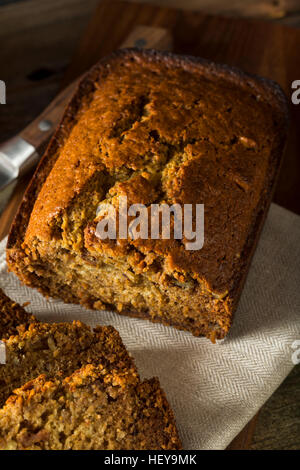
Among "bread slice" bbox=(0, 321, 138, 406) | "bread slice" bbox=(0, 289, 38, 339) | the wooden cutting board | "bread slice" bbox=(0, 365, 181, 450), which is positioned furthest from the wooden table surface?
"bread slice" bbox=(0, 365, 181, 450)

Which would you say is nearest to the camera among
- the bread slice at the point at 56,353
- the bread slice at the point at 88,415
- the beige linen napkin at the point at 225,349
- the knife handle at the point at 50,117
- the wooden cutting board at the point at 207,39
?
the bread slice at the point at 88,415

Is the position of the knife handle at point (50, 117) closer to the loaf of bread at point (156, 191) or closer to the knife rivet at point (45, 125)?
the knife rivet at point (45, 125)

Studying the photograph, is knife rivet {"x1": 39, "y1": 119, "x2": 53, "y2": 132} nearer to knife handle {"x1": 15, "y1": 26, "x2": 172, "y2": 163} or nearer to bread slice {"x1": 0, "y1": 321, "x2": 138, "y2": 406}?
knife handle {"x1": 15, "y1": 26, "x2": 172, "y2": 163}

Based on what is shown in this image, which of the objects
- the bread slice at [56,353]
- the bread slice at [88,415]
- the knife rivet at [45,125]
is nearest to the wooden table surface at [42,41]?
the knife rivet at [45,125]

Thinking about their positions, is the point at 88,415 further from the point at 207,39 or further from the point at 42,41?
the point at 42,41

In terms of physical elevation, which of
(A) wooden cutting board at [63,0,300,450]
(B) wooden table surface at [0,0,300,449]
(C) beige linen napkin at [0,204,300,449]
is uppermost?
(A) wooden cutting board at [63,0,300,450]

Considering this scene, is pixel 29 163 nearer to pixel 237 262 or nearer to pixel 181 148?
pixel 181 148

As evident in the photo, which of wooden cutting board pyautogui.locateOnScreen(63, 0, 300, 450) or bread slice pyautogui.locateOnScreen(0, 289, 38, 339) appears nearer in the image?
bread slice pyautogui.locateOnScreen(0, 289, 38, 339)
